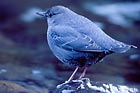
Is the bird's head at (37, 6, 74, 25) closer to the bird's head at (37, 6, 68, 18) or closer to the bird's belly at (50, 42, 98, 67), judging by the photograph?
the bird's head at (37, 6, 68, 18)

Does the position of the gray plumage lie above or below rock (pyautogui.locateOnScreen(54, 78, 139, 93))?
above

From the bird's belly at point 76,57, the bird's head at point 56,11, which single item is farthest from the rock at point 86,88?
the bird's head at point 56,11

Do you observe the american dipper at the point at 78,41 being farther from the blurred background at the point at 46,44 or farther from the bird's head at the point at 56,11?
the blurred background at the point at 46,44

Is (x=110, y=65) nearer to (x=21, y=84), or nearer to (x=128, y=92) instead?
(x=21, y=84)

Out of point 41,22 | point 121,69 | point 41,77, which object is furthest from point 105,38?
point 41,22

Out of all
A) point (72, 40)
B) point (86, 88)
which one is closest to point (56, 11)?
point (72, 40)

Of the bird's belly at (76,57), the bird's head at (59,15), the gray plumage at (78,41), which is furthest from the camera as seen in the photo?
the bird's head at (59,15)

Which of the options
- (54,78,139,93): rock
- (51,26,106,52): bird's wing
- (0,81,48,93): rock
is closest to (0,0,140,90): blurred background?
(0,81,48,93): rock
